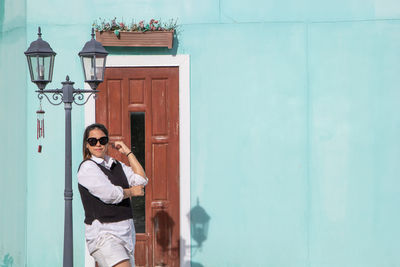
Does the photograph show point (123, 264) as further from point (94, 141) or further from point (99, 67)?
point (99, 67)

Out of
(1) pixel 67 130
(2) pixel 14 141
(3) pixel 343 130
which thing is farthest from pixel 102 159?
(3) pixel 343 130

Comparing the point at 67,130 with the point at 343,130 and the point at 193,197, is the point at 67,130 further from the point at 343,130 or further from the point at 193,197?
the point at 343,130

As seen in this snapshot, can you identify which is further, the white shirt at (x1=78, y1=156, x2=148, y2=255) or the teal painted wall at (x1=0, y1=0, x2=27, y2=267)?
the teal painted wall at (x1=0, y1=0, x2=27, y2=267)

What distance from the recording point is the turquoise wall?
27.2 ft

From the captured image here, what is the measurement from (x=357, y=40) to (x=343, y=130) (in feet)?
3.69

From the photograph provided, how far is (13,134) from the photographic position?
Result: 25.9ft

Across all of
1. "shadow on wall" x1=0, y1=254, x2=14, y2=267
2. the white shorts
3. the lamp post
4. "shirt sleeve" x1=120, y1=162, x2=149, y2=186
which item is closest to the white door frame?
"shadow on wall" x1=0, y1=254, x2=14, y2=267

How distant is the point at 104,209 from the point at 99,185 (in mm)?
216

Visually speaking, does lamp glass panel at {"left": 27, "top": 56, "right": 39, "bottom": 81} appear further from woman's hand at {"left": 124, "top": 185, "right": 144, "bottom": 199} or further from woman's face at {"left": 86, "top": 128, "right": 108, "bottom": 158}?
woman's hand at {"left": 124, "top": 185, "right": 144, "bottom": 199}

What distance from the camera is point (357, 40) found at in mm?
8336

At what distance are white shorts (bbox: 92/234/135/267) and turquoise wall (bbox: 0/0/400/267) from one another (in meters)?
3.04

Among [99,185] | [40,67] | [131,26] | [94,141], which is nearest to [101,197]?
[99,185]

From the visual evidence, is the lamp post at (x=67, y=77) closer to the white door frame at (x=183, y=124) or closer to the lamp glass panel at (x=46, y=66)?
the lamp glass panel at (x=46, y=66)

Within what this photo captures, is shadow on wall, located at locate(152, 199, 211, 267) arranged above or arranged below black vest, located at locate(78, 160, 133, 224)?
below
